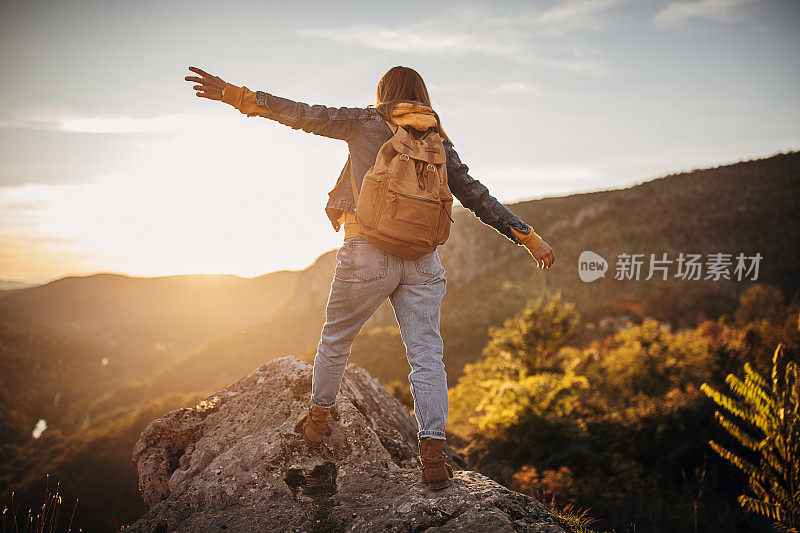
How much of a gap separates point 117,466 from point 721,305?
35.0 m

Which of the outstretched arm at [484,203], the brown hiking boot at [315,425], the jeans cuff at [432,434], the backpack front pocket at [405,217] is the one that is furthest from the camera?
the brown hiking boot at [315,425]

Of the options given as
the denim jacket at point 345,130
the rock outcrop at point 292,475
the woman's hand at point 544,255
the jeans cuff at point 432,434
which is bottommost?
the rock outcrop at point 292,475

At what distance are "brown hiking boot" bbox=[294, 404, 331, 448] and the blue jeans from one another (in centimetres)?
50

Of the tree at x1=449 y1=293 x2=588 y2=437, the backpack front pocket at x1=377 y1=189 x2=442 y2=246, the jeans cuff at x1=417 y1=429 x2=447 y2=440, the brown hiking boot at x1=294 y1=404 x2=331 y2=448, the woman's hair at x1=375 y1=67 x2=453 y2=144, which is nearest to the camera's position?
the backpack front pocket at x1=377 y1=189 x2=442 y2=246

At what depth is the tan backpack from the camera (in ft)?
6.89

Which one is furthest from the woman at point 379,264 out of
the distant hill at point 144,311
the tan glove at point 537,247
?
the distant hill at point 144,311

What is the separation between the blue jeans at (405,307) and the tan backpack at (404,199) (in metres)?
0.13

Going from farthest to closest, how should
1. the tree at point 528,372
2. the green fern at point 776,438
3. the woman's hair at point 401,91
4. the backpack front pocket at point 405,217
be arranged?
1. the tree at point 528,372
2. the green fern at point 776,438
3. the woman's hair at point 401,91
4. the backpack front pocket at point 405,217

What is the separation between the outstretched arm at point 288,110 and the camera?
2256 millimetres

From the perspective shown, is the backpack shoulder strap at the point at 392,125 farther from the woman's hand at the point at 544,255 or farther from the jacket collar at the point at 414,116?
the woman's hand at the point at 544,255

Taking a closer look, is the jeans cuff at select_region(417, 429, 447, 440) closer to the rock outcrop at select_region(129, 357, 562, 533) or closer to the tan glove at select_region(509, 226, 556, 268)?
the rock outcrop at select_region(129, 357, 562, 533)

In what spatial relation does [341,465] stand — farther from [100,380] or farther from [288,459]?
[100,380]

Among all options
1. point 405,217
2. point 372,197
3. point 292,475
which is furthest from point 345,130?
point 292,475

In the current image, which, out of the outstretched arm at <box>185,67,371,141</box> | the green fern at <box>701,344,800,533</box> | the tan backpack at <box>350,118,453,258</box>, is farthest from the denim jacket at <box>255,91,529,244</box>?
the green fern at <box>701,344,800,533</box>
